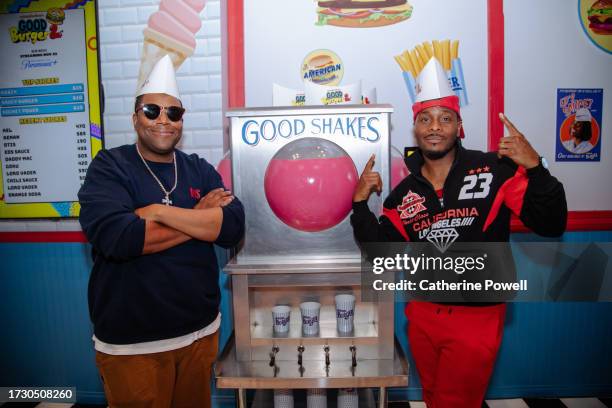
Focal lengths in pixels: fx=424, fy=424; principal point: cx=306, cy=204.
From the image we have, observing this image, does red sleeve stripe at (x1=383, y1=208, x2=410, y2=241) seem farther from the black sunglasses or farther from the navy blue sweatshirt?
the black sunglasses

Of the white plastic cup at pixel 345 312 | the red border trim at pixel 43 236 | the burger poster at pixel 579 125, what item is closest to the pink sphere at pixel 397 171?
the white plastic cup at pixel 345 312

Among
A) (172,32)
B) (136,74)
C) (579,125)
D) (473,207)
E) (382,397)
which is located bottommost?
(382,397)

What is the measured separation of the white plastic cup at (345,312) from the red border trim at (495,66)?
1.24 metres

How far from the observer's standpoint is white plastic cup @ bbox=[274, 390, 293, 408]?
171cm

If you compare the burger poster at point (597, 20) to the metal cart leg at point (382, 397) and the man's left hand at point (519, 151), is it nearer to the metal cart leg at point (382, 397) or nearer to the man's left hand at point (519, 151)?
the man's left hand at point (519, 151)

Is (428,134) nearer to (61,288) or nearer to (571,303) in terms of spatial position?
(571,303)

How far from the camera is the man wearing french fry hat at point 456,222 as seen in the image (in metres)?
1.54

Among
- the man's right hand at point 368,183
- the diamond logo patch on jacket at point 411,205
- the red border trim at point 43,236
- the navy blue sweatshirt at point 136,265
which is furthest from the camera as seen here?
the red border trim at point 43,236

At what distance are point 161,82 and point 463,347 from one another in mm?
1483

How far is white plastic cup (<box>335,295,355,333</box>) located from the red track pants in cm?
28

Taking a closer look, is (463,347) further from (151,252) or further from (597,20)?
(597,20)

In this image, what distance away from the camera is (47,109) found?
7.96 feet

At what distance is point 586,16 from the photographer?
2.27 meters

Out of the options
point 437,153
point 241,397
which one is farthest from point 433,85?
point 241,397
